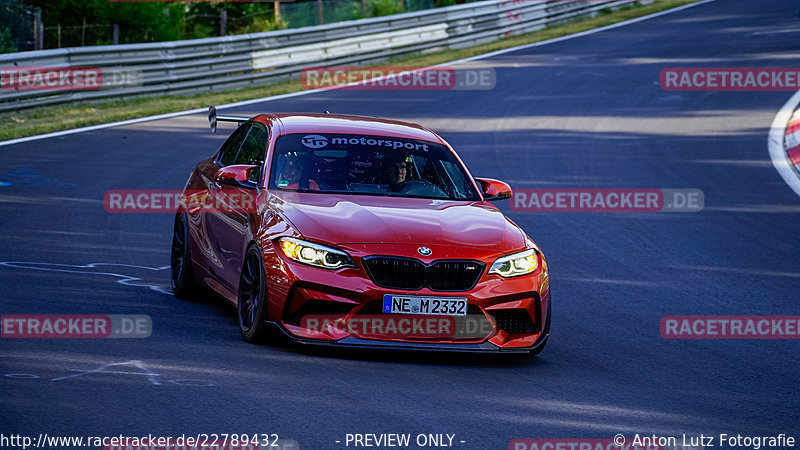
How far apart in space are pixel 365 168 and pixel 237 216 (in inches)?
39.0

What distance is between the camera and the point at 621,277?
35.8 feet

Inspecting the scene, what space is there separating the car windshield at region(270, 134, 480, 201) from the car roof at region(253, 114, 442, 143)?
10 cm

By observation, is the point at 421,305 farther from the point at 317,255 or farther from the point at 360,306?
the point at 317,255

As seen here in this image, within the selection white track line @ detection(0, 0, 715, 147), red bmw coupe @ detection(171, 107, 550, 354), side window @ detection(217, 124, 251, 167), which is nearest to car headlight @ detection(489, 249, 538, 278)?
red bmw coupe @ detection(171, 107, 550, 354)

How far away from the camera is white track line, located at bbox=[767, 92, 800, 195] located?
627 inches

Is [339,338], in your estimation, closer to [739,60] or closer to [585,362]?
[585,362]

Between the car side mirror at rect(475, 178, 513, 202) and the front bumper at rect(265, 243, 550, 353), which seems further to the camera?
the car side mirror at rect(475, 178, 513, 202)

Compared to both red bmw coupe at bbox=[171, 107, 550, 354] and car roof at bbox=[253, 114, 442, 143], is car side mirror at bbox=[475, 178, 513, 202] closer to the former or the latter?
red bmw coupe at bbox=[171, 107, 550, 354]

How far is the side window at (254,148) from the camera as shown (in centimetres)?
895

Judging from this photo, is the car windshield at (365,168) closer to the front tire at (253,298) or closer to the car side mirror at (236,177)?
the car side mirror at (236,177)

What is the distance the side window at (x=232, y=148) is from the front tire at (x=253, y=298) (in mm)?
1859

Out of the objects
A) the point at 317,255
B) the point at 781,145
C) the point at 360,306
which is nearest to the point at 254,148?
the point at 317,255

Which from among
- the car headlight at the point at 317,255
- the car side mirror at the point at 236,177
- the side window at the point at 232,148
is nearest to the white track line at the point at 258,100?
the side window at the point at 232,148

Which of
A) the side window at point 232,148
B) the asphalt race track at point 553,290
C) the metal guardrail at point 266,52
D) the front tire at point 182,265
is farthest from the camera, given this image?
the metal guardrail at point 266,52
